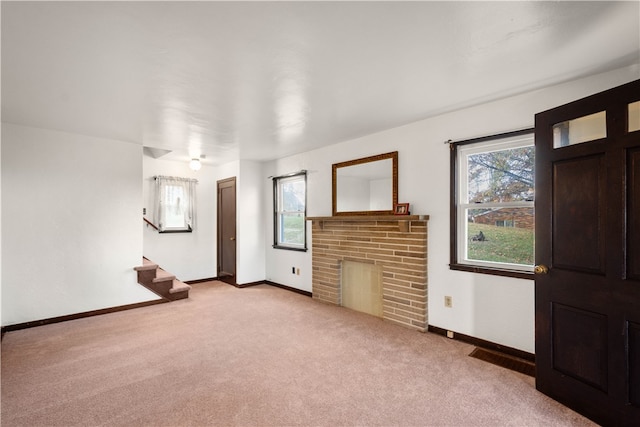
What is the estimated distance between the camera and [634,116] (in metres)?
1.74

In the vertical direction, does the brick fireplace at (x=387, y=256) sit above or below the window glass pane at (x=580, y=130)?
below

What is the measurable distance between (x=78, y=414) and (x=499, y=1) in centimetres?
346

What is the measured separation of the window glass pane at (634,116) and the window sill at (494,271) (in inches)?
53.8

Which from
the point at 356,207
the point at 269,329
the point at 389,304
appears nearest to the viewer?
the point at 269,329

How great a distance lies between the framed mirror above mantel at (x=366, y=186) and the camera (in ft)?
12.3

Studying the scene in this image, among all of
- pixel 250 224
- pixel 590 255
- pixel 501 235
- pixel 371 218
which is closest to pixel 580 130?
pixel 590 255

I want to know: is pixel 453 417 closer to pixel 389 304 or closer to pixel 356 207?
pixel 389 304

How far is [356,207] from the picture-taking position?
4.20 meters

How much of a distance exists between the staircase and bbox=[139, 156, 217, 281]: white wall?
761 mm

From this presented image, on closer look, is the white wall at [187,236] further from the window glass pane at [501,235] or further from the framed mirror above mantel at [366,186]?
the window glass pane at [501,235]

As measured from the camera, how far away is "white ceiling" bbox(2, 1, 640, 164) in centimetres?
162

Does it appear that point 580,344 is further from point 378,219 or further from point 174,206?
point 174,206

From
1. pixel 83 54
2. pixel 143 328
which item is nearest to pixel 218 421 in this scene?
pixel 143 328

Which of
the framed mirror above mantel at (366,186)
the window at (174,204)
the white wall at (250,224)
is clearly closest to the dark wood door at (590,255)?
the framed mirror above mantel at (366,186)
